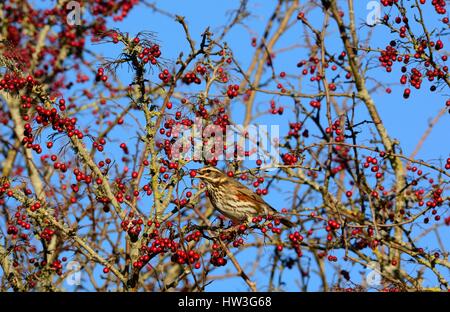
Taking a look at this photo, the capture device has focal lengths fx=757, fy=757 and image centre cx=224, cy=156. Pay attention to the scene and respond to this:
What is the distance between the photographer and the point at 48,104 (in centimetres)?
702

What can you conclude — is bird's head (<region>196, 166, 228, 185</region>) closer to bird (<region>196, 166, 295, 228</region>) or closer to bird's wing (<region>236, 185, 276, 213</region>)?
bird (<region>196, 166, 295, 228</region>)

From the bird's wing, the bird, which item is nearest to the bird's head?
the bird

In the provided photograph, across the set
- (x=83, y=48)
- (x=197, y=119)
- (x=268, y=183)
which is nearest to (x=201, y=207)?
(x=268, y=183)

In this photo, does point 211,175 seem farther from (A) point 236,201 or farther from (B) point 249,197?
(B) point 249,197

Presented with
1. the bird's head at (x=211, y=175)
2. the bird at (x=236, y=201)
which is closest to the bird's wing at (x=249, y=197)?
the bird at (x=236, y=201)

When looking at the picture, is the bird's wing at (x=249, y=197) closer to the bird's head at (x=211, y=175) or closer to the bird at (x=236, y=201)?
the bird at (x=236, y=201)

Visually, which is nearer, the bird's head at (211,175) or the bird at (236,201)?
the bird's head at (211,175)

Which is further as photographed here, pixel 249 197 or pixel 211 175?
pixel 249 197

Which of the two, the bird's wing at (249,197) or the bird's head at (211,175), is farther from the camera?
the bird's wing at (249,197)

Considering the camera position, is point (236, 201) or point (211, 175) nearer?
point (211, 175)

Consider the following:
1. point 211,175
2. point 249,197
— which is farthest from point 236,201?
point 211,175
